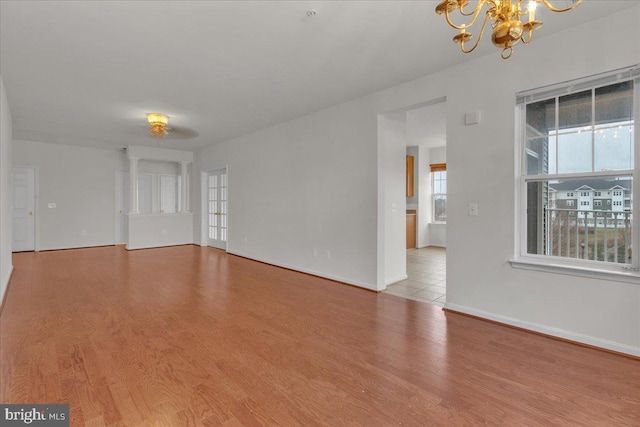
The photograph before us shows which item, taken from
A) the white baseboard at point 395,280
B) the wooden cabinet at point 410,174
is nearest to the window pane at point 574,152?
the white baseboard at point 395,280

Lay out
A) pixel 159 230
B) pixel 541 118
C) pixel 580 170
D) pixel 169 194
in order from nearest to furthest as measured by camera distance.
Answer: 1. pixel 580 170
2. pixel 541 118
3. pixel 159 230
4. pixel 169 194

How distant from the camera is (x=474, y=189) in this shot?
315 centimetres

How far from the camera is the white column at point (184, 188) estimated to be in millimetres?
8586

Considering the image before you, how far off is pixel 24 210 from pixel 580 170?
991cm

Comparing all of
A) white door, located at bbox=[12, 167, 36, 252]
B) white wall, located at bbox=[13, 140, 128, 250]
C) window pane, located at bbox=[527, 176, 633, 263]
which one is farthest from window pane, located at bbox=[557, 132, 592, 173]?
white door, located at bbox=[12, 167, 36, 252]

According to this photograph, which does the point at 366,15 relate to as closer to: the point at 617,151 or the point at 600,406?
the point at 617,151

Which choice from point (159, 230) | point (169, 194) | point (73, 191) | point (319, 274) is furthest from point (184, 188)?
point (319, 274)

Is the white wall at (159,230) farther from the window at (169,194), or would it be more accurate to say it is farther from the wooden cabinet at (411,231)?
the wooden cabinet at (411,231)

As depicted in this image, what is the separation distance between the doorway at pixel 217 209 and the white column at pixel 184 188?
0.89 meters

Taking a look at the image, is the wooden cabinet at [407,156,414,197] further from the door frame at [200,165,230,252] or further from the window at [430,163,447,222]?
the door frame at [200,165,230,252]

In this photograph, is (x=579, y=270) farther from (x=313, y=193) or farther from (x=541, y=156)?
(x=313, y=193)

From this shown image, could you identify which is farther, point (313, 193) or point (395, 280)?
point (313, 193)

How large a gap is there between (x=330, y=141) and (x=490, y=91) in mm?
2231

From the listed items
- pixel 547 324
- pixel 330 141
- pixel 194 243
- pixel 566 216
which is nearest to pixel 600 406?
pixel 547 324
